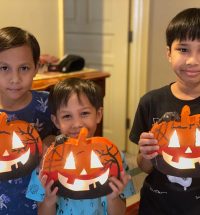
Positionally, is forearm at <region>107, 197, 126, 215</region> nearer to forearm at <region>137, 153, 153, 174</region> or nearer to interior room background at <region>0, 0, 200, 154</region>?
forearm at <region>137, 153, 153, 174</region>

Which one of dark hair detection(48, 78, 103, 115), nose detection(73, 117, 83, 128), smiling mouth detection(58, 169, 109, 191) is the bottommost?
smiling mouth detection(58, 169, 109, 191)

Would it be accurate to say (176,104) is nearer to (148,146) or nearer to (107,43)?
(148,146)

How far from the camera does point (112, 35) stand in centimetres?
322

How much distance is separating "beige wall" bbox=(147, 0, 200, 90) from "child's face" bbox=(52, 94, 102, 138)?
200 cm

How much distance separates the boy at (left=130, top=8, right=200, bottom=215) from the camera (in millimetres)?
1119

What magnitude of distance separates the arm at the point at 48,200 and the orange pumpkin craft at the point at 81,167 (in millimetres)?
16

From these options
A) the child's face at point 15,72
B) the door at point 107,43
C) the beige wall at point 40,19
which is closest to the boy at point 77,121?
the child's face at point 15,72

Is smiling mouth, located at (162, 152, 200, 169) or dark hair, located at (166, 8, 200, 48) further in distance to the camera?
dark hair, located at (166, 8, 200, 48)

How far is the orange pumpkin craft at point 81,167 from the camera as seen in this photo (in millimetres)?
976

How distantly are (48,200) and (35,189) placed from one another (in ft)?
0.24

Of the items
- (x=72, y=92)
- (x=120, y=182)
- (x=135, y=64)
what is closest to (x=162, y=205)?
(x=120, y=182)

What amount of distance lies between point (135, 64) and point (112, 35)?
0.33m

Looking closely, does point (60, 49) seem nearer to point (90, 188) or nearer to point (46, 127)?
point (46, 127)

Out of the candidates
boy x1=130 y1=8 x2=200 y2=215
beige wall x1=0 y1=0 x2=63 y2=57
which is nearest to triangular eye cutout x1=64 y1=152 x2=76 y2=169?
boy x1=130 y1=8 x2=200 y2=215
